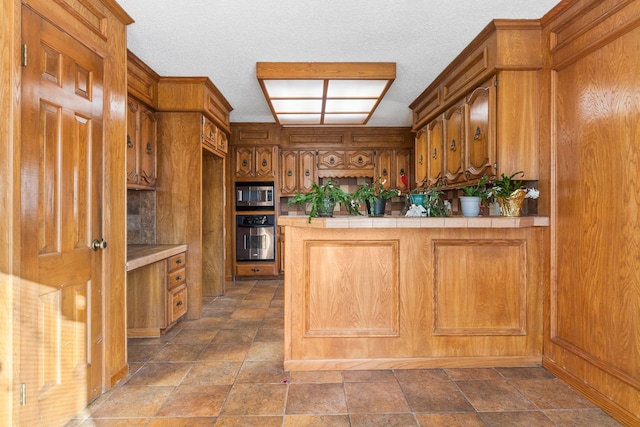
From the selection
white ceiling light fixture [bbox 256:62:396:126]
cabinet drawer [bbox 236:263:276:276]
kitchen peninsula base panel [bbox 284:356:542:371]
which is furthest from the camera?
cabinet drawer [bbox 236:263:276:276]

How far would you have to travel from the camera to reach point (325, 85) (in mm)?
3732

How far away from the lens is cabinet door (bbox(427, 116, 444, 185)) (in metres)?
4.24

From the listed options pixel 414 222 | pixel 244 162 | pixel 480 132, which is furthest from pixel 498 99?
pixel 244 162

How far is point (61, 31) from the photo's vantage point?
197 cm

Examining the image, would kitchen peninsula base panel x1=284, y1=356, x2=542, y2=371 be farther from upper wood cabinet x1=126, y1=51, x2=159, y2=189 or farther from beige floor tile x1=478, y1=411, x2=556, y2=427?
upper wood cabinet x1=126, y1=51, x2=159, y2=189

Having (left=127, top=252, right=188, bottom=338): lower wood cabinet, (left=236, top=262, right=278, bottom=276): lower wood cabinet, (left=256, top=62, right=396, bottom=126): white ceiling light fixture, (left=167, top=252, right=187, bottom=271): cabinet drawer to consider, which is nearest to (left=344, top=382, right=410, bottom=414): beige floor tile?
(left=127, top=252, right=188, bottom=338): lower wood cabinet

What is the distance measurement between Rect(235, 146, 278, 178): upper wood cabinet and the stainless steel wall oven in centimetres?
70

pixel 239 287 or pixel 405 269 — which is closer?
pixel 405 269

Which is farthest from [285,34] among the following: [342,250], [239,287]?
[239,287]

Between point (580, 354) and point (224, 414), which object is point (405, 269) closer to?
point (580, 354)

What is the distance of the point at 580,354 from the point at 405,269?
1.19m

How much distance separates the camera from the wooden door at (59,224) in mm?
1734

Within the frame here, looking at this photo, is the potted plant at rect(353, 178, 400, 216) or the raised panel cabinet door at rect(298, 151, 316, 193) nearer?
the potted plant at rect(353, 178, 400, 216)

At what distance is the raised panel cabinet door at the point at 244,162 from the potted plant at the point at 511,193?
162 inches
